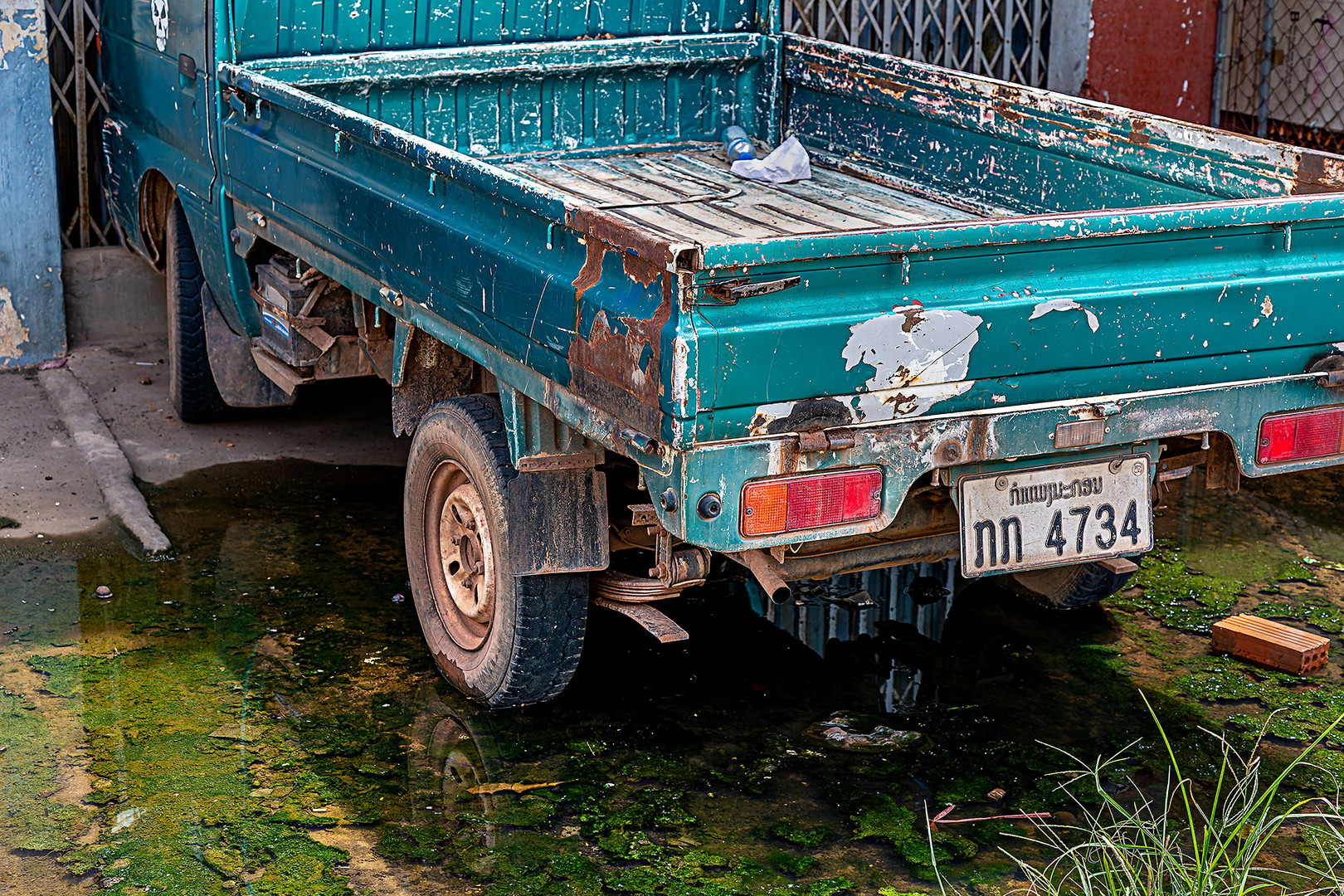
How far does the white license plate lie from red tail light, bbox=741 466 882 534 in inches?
11.2

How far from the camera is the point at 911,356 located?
2990 millimetres

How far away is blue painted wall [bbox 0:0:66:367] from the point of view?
237 inches

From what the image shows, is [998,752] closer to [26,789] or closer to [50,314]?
[26,789]

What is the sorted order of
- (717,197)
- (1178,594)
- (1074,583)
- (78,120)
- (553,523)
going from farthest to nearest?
(78,120), (717,197), (1178,594), (1074,583), (553,523)

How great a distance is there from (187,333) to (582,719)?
269 cm

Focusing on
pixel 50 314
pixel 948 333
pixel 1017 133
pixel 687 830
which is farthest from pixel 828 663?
pixel 50 314

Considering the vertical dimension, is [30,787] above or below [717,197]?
below

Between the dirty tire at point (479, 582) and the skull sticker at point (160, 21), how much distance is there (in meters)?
2.08

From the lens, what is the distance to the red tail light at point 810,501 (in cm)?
296

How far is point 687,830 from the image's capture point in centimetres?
329

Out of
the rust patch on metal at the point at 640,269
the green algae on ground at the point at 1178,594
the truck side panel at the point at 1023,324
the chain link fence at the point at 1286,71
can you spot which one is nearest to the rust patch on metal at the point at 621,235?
the rust patch on metal at the point at 640,269

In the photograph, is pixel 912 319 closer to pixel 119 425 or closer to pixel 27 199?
pixel 119 425

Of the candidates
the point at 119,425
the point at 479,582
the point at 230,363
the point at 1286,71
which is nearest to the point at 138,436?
the point at 119,425

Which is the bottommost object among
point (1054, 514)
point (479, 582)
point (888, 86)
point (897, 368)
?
point (479, 582)
